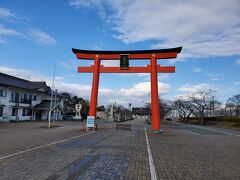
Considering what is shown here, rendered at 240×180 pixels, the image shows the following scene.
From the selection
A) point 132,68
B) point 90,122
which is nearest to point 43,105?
point 90,122

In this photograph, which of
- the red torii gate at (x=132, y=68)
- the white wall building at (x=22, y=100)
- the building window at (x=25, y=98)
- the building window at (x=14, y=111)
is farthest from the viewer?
the building window at (x=25, y=98)

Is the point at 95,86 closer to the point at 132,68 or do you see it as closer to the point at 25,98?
the point at 132,68

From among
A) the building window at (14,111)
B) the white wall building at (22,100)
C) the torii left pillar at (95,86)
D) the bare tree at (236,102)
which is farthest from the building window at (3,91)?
the bare tree at (236,102)

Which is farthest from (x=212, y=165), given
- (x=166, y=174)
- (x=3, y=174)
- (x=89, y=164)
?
(x=3, y=174)

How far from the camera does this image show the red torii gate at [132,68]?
83.6ft

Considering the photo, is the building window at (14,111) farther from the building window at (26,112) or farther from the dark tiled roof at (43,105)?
the dark tiled roof at (43,105)

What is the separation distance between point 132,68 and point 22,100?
25260 millimetres

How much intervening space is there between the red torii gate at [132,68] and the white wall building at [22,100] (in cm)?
1336

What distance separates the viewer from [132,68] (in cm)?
2681

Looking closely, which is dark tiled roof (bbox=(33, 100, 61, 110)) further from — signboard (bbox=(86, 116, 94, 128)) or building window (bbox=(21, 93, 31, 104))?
signboard (bbox=(86, 116, 94, 128))

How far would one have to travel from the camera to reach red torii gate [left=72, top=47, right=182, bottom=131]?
25483mm

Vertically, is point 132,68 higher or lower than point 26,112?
higher

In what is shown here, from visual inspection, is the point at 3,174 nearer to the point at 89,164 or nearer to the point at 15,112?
the point at 89,164

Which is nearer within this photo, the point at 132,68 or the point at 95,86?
the point at 132,68
